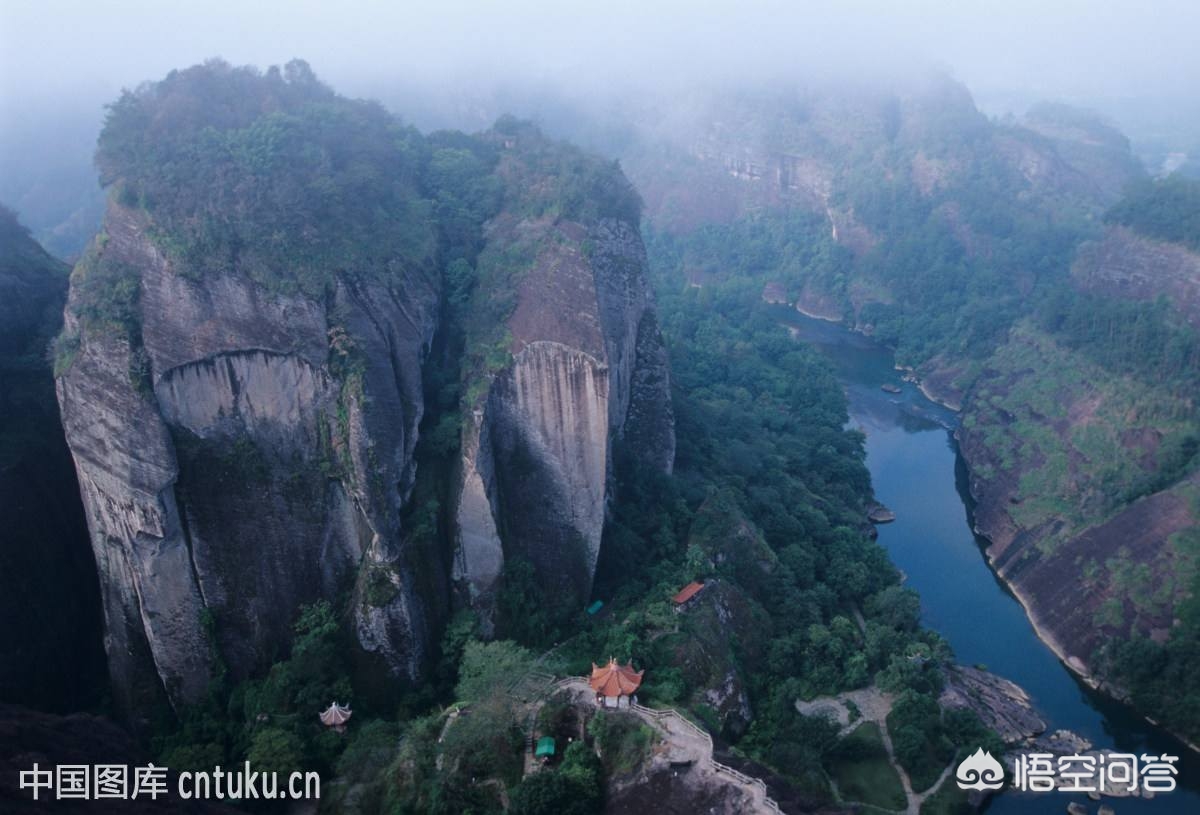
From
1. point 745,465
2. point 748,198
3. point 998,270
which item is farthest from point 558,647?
point 748,198

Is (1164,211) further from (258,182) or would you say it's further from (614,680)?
(258,182)

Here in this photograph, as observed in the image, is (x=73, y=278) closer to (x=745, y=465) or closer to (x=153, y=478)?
(x=153, y=478)

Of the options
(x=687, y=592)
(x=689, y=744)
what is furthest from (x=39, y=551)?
(x=689, y=744)

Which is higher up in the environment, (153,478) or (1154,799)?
(153,478)

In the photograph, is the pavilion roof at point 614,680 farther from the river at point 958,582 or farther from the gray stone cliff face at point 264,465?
the river at point 958,582

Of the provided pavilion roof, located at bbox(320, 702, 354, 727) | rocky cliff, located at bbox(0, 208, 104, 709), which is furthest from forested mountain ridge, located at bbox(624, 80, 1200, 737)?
rocky cliff, located at bbox(0, 208, 104, 709)

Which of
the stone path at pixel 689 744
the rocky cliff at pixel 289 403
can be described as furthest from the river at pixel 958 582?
the rocky cliff at pixel 289 403
